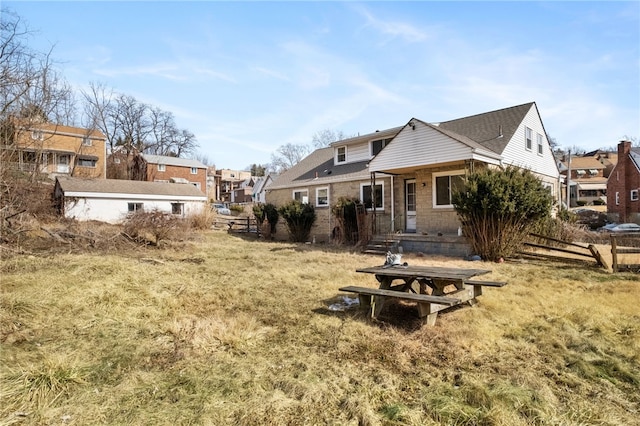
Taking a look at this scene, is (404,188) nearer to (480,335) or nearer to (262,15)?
(262,15)

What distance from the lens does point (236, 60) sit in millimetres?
11977

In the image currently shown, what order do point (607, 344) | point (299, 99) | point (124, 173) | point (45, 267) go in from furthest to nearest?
point (124, 173) → point (299, 99) → point (45, 267) → point (607, 344)

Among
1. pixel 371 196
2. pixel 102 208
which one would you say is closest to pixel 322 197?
pixel 371 196

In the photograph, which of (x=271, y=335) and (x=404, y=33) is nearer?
(x=271, y=335)

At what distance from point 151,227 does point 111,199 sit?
18440 millimetres

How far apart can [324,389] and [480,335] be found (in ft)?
8.11

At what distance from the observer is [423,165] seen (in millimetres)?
14305

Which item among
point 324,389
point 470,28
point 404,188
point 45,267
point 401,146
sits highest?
point 470,28

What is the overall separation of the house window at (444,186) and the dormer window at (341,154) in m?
7.00

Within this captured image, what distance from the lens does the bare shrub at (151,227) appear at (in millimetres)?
13805

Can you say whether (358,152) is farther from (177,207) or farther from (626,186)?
(626,186)

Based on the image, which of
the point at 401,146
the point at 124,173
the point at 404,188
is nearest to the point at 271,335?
the point at 401,146

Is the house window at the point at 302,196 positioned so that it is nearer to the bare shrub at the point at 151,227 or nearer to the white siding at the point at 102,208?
the white siding at the point at 102,208

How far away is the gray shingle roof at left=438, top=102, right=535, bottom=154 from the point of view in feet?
49.9
